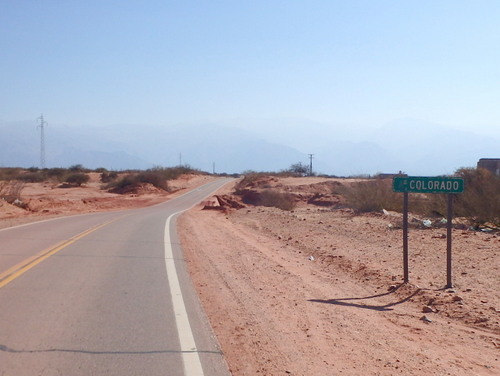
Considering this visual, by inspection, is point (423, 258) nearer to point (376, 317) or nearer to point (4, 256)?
point (376, 317)

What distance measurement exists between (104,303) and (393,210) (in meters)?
21.0

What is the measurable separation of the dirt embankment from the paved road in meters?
0.43

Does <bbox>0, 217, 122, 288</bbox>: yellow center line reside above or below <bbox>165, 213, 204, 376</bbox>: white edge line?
above

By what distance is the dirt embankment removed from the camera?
689 centimetres

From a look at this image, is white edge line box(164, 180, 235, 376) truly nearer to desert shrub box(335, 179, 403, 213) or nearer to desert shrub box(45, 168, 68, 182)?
desert shrub box(335, 179, 403, 213)

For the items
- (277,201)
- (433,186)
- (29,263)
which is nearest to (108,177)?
(277,201)

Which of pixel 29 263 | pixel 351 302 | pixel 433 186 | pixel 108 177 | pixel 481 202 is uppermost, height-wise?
pixel 108 177

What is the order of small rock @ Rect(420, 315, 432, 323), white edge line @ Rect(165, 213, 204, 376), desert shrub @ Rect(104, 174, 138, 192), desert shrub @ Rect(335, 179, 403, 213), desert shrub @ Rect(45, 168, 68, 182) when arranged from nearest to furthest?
white edge line @ Rect(165, 213, 204, 376), small rock @ Rect(420, 315, 432, 323), desert shrub @ Rect(335, 179, 403, 213), desert shrub @ Rect(104, 174, 138, 192), desert shrub @ Rect(45, 168, 68, 182)

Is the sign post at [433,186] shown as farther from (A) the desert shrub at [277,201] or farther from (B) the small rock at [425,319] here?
(A) the desert shrub at [277,201]

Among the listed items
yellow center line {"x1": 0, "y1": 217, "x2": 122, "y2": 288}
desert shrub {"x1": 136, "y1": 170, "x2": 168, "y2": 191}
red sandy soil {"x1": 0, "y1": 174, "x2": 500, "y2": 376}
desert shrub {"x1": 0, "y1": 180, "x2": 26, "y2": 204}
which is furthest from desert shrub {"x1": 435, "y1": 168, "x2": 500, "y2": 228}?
desert shrub {"x1": 136, "y1": 170, "x2": 168, "y2": 191}

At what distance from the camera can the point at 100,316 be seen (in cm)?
872

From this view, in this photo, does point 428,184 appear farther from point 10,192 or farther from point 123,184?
point 123,184

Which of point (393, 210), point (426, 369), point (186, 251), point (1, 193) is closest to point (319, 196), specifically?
point (393, 210)

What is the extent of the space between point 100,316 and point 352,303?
405cm
